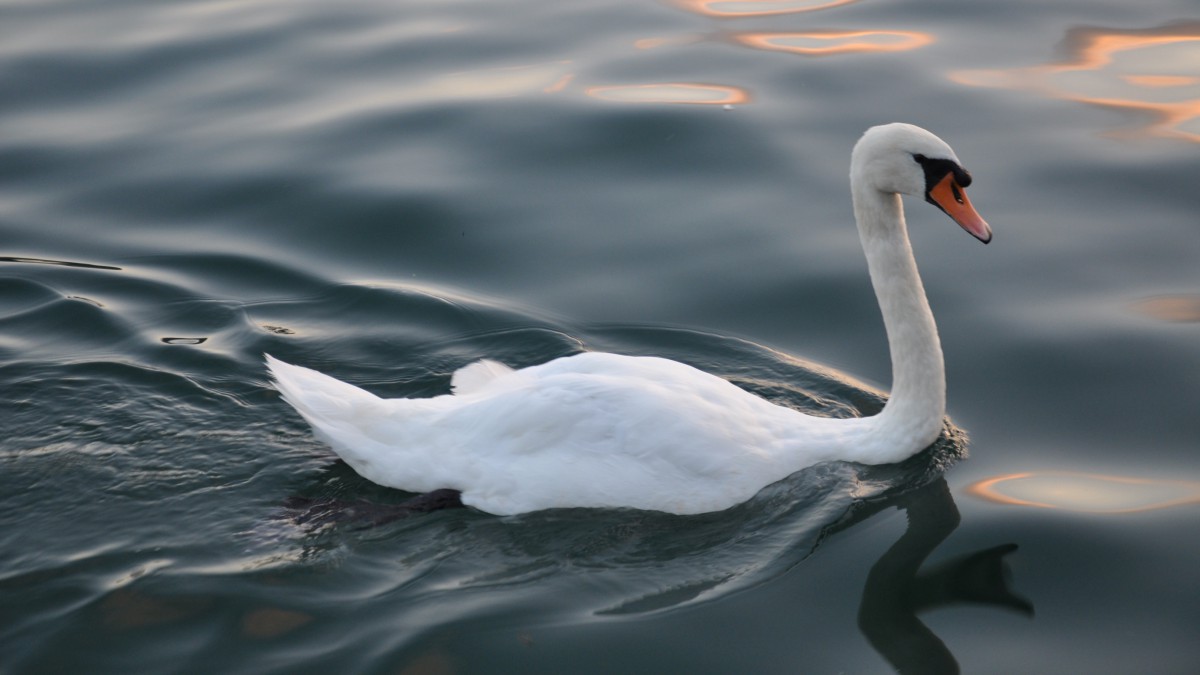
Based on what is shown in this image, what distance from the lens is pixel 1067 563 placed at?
6250 mm

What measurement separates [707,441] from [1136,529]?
2.10 m

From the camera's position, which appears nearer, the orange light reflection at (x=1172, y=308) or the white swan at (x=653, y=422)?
the white swan at (x=653, y=422)

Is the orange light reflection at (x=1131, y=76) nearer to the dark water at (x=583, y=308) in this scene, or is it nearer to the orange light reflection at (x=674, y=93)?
the dark water at (x=583, y=308)

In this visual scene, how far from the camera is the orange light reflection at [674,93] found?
11.9 meters

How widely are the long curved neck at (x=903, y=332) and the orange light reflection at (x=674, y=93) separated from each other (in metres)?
4.96

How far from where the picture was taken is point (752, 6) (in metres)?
14.2

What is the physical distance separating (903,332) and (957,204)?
729 millimetres

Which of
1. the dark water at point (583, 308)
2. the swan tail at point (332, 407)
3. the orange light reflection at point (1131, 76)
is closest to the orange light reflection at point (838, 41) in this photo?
the dark water at point (583, 308)

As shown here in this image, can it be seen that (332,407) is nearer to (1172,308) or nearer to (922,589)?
(922,589)

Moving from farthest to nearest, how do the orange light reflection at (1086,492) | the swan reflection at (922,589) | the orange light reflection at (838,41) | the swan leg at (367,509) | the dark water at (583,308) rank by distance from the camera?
1. the orange light reflection at (838,41)
2. the swan leg at (367,509)
3. the orange light reflection at (1086,492)
4. the dark water at (583,308)
5. the swan reflection at (922,589)

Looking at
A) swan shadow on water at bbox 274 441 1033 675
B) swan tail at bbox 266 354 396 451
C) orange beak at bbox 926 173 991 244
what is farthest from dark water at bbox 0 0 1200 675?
orange beak at bbox 926 173 991 244

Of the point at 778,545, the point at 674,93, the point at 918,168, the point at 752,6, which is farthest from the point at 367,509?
the point at 752,6

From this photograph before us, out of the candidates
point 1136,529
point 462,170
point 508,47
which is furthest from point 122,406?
point 508,47

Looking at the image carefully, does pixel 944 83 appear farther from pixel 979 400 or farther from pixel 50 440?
pixel 50 440
